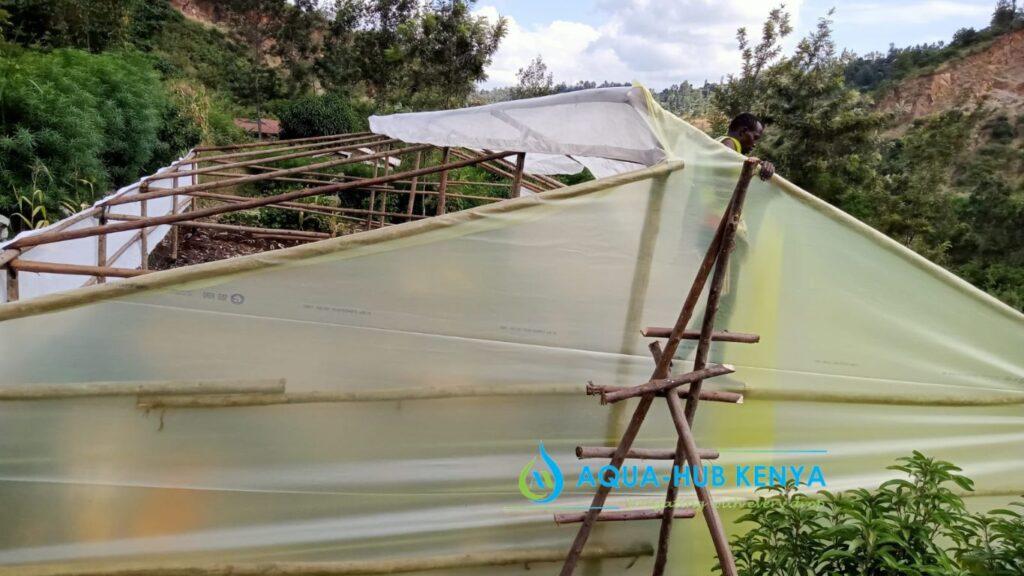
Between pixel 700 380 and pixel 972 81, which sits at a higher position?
pixel 972 81

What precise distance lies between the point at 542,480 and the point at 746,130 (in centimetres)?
174

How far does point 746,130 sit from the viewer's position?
118 inches

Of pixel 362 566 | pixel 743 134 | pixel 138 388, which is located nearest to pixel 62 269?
pixel 138 388

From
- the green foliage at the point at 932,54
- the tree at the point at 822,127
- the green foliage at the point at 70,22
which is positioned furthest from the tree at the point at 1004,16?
the green foliage at the point at 70,22

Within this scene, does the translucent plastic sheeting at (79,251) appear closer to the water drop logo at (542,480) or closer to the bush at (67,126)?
the bush at (67,126)

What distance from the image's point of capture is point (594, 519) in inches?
93.4

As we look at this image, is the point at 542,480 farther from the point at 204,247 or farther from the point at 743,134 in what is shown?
the point at 204,247

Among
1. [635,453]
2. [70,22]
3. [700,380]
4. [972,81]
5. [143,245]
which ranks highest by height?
[972,81]

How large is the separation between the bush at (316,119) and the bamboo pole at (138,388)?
1594 cm

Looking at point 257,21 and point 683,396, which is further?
point 257,21

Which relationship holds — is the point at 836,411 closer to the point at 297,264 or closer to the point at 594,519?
the point at 594,519

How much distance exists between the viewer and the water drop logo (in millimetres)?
2537

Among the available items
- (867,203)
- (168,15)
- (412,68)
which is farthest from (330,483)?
(168,15)

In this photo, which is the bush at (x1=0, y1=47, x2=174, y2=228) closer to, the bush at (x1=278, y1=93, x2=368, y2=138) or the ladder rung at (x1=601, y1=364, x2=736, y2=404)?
the ladder rung at (x1=601, y1=364, x2=736, y2=404)
